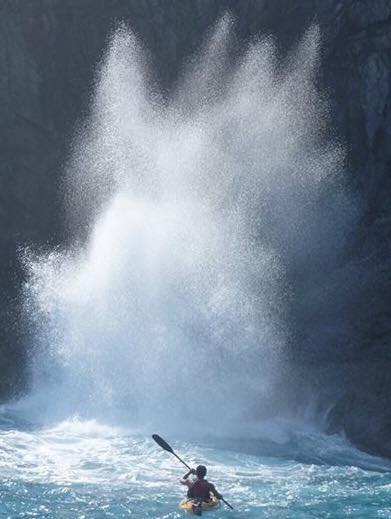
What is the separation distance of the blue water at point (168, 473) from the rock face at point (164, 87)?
3.64m

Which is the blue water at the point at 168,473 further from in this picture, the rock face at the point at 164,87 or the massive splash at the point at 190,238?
the rock face at the point at 164,87

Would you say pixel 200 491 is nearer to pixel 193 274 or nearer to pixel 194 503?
pixel 194 503

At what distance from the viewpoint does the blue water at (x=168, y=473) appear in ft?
51.8

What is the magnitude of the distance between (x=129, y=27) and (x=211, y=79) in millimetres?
4529

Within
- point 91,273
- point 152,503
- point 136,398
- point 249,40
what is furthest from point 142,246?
point 152,503

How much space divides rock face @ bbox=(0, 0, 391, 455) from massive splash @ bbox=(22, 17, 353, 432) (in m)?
0.75

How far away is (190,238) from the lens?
2819 centimetres

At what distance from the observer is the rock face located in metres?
27.1

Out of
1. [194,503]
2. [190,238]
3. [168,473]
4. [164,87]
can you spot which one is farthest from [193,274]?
[194,503]

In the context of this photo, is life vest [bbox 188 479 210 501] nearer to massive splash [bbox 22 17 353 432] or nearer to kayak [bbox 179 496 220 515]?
kayak [bbox 179 496 220 515]

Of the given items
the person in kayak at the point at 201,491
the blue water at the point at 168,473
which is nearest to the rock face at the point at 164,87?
the blue water at the point at 168,473

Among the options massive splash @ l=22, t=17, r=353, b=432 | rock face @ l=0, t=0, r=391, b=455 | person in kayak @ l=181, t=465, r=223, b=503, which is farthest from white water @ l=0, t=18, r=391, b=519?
person in kayak @ l=181, t=465, r=223, b=503

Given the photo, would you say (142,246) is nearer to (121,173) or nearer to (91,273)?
(91,273)

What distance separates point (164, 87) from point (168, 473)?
18049mm
